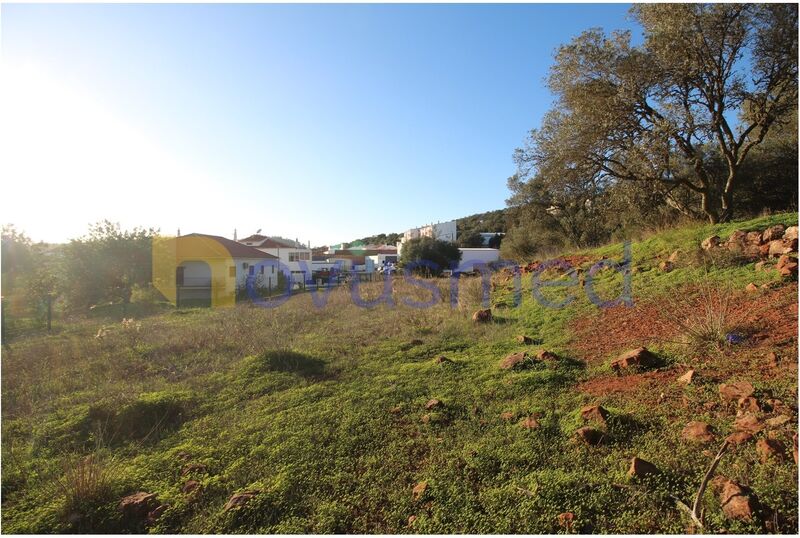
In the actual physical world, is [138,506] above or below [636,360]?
below

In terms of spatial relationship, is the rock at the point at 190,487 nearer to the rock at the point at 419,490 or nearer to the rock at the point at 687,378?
Answer: the rock at the point at 419,490

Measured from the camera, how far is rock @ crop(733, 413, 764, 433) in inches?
107

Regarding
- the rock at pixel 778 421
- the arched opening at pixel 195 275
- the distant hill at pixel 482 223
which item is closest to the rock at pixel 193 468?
the rock at pixel 778 421

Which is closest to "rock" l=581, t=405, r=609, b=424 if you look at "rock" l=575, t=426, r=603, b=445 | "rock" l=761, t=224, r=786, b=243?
"rock" l=575, t=426, r=603, b=445

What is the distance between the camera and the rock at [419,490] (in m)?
2.63

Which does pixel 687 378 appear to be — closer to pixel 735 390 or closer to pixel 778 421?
pixel 735 390

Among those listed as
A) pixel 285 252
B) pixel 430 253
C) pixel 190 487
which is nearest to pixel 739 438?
pixel 190 487

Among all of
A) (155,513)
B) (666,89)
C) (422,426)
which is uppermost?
(666,89)

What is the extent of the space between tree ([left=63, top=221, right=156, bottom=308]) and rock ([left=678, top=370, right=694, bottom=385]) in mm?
19292

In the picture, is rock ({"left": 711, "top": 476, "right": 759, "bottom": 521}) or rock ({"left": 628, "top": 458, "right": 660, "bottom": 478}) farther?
rock ({"left": 628, "top": 458, "right": 660, "bottom": 478})

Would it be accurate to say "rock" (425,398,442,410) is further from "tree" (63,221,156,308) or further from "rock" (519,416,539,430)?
"tree" (63,221,156,308)

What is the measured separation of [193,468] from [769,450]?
13.4 feet

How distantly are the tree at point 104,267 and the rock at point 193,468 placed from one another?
657 inches

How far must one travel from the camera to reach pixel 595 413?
3.30 metres
